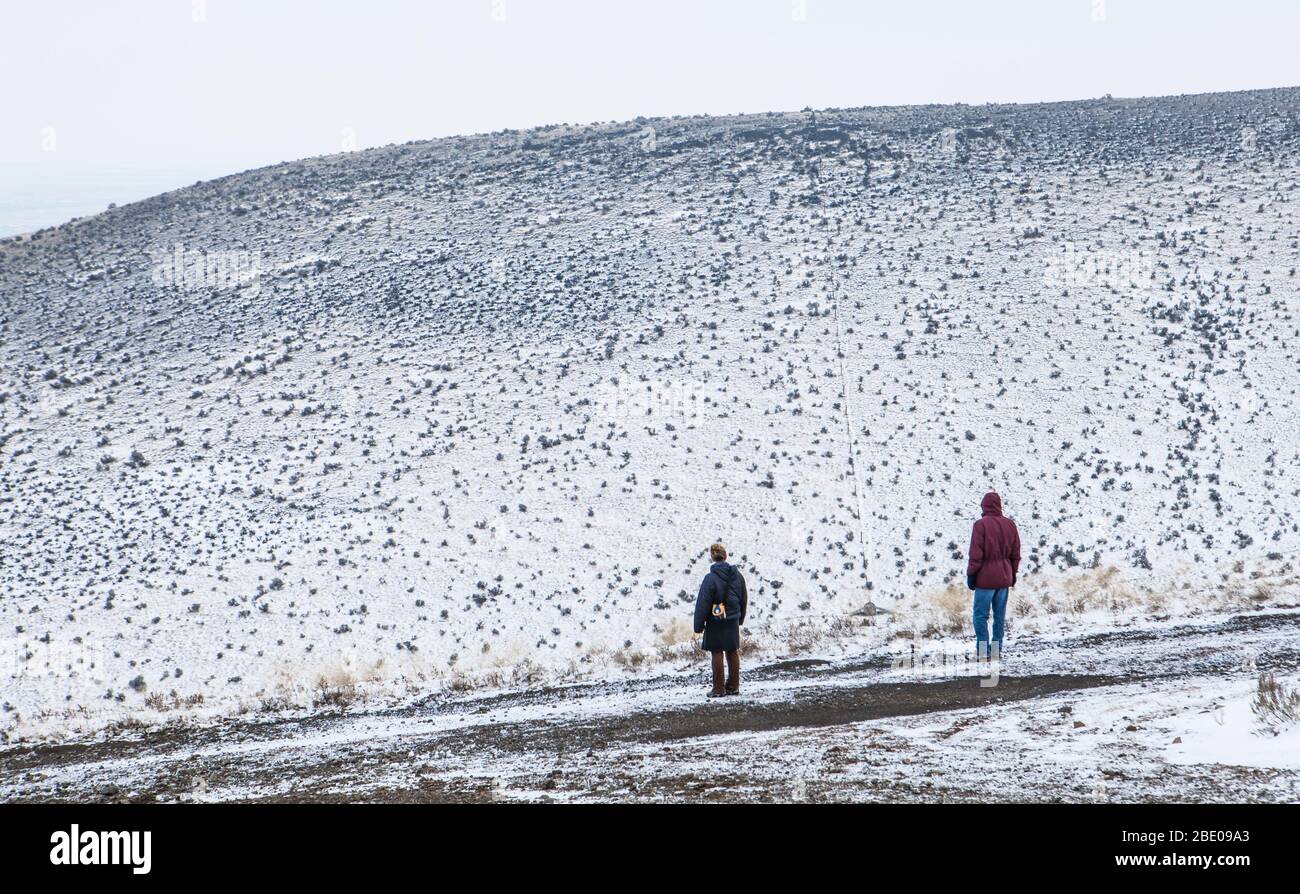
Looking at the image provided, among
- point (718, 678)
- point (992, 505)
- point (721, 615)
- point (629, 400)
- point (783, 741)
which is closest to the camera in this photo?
point (783, 741)

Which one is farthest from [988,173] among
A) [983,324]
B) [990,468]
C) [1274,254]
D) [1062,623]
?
[1062,623]

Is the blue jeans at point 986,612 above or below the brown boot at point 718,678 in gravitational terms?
above

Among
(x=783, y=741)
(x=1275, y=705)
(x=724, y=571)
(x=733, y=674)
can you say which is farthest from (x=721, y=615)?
(x=1275, y=705)

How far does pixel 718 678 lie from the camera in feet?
37.7

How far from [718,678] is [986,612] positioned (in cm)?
311

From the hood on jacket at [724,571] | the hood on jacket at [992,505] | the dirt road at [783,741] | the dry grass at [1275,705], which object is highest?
the hood on jacket at [992,505]

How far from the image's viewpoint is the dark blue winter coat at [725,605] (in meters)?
11.2

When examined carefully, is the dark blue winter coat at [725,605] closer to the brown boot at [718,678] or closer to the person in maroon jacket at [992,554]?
the brown boot at [718,678]

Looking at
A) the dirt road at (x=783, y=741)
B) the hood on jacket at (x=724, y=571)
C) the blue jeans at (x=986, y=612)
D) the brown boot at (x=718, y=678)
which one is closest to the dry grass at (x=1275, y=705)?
the dirt road at (x=783, y=741)

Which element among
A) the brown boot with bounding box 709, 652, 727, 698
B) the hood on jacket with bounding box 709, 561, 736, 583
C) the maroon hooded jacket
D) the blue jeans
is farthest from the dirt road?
the hood on jacket with bounding box 709, 561, 736, 583

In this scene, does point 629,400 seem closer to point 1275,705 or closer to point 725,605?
point 725,605

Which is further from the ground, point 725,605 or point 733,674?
point 725,605

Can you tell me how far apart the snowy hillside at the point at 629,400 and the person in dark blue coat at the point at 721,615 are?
434 centimetres

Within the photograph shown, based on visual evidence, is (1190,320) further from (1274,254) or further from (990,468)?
(990,468)
